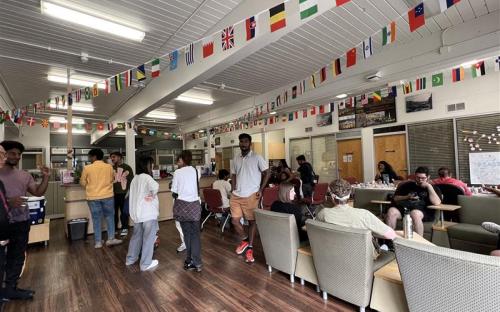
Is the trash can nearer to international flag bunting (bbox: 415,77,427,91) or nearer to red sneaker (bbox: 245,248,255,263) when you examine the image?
red sneaker (bbox: 245,248,255,263)

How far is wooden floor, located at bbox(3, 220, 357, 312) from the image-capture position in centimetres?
235

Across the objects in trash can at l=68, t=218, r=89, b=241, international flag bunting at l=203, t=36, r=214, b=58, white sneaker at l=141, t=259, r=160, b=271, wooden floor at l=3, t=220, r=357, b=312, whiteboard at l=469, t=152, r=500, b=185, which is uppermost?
international flag bunting at l=203, t=36, r=214, b=58

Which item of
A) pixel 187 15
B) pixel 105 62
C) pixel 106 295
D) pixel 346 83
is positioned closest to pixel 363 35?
pixel 346 83

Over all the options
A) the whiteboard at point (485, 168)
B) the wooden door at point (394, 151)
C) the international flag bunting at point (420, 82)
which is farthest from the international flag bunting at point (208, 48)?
the whiteboard at point (485, 168)

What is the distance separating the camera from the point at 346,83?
579 centimetres

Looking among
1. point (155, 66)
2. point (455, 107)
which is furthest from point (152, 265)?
point (455, 107)

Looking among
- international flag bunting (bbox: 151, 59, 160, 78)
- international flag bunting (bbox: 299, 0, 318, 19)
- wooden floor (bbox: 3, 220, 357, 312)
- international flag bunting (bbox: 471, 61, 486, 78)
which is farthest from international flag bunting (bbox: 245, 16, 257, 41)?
international flag bunting (bbox: 471, 61, 486, 78)

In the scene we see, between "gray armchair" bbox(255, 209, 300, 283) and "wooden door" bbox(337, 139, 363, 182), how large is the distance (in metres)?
5.27

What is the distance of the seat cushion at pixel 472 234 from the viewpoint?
294 cm

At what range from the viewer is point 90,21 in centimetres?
341

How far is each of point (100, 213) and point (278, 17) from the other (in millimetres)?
4016

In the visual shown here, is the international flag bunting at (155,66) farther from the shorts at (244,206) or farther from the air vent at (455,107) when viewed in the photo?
the air vent at (455,107)

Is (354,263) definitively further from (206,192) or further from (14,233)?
(206,192)

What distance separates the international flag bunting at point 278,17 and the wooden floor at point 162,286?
266 cm
